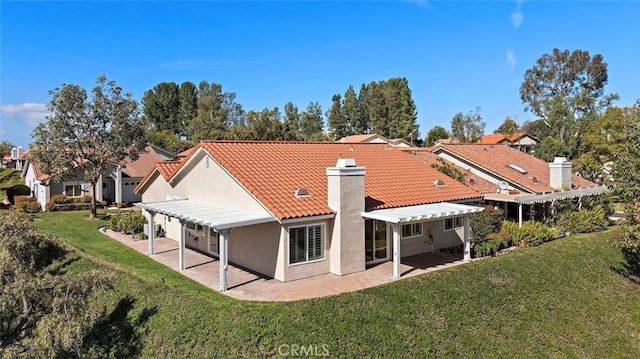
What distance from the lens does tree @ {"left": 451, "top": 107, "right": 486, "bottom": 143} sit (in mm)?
83688

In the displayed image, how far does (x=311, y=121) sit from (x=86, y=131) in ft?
240

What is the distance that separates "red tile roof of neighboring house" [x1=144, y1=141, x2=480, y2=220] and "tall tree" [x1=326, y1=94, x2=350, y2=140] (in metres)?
71.3

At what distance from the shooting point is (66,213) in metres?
37.9

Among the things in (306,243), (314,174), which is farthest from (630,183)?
(306,243)

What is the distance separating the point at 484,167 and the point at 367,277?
17.4m

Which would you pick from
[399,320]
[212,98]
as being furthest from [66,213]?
[212,98]

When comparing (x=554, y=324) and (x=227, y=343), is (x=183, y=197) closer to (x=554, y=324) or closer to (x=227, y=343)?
(x=227, y=343)

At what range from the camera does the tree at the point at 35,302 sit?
11.7 m

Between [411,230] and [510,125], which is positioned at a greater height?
[510,125]

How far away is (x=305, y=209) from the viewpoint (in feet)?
59.3

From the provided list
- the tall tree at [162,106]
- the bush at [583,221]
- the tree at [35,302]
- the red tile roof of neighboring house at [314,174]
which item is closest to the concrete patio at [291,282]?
the red tile roof of neighboring house at [314,174]

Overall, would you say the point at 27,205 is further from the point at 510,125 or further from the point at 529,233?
the point at 510,125

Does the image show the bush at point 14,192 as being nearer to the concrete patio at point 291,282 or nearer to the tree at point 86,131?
the tree at point 86,131

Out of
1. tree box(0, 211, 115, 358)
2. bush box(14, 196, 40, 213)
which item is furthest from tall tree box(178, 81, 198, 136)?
tree box(0, 211, 115, 358)
